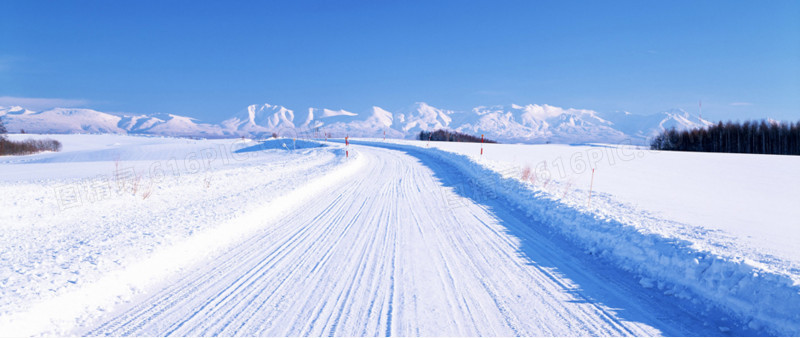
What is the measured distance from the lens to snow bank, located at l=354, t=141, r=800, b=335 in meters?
3.49

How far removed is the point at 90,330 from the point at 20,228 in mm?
6304

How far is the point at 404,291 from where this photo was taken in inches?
163

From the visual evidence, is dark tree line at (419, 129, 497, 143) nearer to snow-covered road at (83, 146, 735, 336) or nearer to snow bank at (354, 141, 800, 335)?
snow bank at (354, 141, 800, 335)

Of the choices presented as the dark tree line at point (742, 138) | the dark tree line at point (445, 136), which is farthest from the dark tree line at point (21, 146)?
the dark tree line at point (742, 138)

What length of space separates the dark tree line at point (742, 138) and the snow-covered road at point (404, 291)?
69589 millimetres

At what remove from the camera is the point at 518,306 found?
3.79 metres

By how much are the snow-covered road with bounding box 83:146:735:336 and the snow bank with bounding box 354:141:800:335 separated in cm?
32

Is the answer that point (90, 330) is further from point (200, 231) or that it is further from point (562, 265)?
point (562, 265)

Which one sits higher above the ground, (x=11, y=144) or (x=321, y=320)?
(x=11, y=144)

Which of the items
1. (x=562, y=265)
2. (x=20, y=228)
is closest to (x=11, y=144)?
(x=20, y=228)

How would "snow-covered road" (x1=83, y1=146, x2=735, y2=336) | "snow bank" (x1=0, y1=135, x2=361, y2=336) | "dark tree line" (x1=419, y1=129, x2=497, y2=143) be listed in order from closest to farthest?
"snow-covered road" (x1=83, y1=146, x2=735, y2=336), "snow bank" (x1=0, y1=135, x2=361, y2=336), "dark tree line" (x1=419, y1=129, x2=497, y2=143)

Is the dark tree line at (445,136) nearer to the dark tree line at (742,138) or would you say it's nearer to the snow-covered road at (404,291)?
the dark tree line at (742,138)

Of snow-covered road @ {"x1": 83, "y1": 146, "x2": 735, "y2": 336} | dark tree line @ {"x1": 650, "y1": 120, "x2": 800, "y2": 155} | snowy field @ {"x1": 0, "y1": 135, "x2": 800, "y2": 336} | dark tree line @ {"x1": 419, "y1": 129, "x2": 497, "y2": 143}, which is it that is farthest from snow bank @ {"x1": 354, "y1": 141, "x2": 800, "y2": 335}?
dark tree line @ {"x1": 419, "y1": 129, "x2": 497, "y2": 143}

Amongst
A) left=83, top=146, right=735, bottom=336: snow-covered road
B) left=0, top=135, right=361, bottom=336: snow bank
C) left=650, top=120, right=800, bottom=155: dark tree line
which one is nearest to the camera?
left=83, top=146, right=735, bottom=336: snow-covered road
